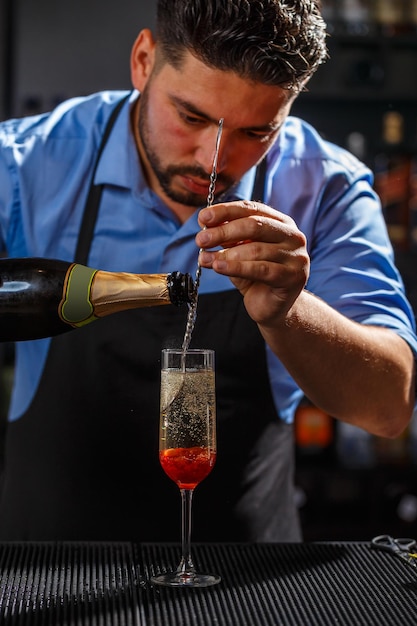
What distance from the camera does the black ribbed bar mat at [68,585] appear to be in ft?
3.71

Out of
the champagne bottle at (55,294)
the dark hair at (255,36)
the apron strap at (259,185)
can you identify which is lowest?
the champagne bottle at (55,294)

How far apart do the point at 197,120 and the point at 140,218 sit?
0.35 meters

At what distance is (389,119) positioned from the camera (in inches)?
149

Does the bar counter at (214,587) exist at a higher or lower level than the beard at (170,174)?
lower

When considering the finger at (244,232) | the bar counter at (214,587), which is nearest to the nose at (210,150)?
the finger at (244,232)

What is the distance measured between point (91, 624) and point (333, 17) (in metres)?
3.10

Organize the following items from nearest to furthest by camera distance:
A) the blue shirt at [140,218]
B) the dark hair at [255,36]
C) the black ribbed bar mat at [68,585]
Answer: the black ribbed bar mat at [68,585] → the dark hair at [255,36] → the blue shirt at [140,218]

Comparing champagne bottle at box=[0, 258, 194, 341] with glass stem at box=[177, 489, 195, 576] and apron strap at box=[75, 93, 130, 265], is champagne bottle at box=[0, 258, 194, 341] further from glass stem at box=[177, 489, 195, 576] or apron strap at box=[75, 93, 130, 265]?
apron strap at box=[75, 93, 130, 265]

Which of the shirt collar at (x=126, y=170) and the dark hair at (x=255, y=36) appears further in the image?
the shirt collar at (x=126, y=170)

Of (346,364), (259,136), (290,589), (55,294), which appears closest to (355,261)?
(346,364)

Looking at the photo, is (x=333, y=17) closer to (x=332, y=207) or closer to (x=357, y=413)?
(x=332, y=207)

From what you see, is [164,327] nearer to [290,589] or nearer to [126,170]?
[126,170]

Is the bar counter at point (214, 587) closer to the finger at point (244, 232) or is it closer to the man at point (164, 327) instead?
the man at point (164, 327)

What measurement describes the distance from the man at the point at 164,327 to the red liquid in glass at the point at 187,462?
1.09 feet
